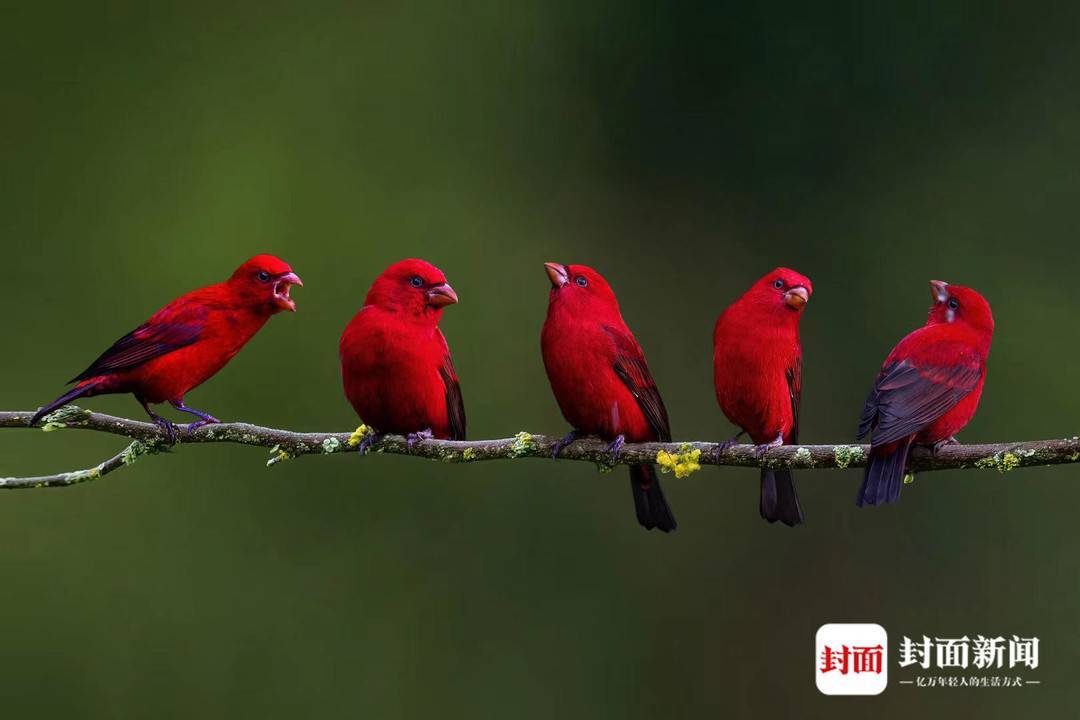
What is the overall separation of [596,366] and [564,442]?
0.39 meters

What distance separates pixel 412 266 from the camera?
4.86 metres

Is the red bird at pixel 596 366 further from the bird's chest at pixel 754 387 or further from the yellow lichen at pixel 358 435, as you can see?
the yellow lichen at pixel 358 435

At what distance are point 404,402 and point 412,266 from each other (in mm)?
541

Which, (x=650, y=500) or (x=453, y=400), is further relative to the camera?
(x=453, y=400)

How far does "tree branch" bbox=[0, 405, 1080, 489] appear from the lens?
3777 mm

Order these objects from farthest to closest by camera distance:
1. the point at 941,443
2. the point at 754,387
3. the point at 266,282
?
the point at 266,282 < the point at 754,387 < the point at 941,443

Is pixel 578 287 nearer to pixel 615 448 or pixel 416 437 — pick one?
pixel 615 448

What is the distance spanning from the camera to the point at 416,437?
16.0 ft

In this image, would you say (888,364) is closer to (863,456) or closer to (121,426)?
(863,456)

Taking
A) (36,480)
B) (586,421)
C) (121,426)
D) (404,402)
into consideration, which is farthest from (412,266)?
(36,480)

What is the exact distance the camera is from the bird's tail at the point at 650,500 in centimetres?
495

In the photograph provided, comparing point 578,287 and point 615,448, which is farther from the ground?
point 578,287

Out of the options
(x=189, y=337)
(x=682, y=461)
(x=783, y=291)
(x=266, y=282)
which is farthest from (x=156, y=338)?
(x=783, y=291)

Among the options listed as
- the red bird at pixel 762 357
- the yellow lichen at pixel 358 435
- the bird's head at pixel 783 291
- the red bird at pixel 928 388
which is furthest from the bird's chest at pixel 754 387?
the yellow lichen at pixel 358 435
